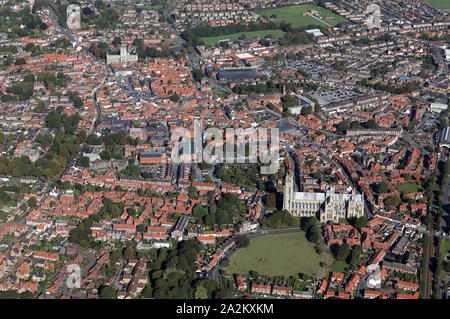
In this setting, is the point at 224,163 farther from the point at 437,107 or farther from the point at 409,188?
the point at 437,107

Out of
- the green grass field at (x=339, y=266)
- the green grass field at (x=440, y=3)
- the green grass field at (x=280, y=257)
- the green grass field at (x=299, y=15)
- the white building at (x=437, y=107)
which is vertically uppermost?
the green grass field at (x=440, y=3)

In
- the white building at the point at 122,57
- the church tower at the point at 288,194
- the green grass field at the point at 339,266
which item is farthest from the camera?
the white building at the point at 122,57

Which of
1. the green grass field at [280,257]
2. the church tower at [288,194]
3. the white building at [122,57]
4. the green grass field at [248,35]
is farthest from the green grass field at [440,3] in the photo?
the green grass field at [280,257]

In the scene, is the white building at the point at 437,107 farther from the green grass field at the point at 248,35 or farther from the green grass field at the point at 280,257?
the green grass field at the point at 248,35

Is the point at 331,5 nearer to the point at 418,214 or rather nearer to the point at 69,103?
the point at 69,103

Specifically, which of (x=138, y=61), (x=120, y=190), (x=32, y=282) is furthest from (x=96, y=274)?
(x=138, y=61)

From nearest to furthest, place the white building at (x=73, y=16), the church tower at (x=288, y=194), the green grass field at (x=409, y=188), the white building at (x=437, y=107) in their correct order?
the church tower at (x=288, y=194) → the green grass field at (x=409, y=188) → the white building at (x=437, y=107) → the white building at (x=73, y=16)

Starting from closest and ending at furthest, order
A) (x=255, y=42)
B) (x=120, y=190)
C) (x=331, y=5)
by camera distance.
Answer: (x=120, y=190)
(x=255, y=42)
(x=331, y=5)
